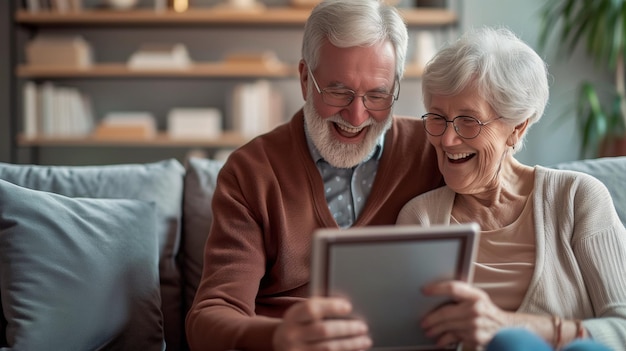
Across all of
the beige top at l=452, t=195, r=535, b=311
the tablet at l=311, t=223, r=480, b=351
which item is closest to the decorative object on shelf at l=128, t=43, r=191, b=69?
the beige top at l=452, t=195, r=535, b=311

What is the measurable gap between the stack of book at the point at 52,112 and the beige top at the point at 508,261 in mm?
3373

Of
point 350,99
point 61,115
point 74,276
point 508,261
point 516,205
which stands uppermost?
point 350,99

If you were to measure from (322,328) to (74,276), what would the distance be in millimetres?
804

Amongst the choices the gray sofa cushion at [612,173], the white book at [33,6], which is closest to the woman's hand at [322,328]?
the gray sofa cushion at [612,173]

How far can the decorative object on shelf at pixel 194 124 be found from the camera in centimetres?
450

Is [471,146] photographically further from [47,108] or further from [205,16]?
[47,108]

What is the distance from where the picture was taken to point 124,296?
1.89 meters

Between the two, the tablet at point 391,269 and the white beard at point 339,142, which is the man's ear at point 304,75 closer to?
the white beard at point 339,142

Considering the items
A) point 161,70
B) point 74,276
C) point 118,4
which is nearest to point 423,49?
point 161,70

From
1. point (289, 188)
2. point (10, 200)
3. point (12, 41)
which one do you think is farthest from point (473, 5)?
point (10, 200)

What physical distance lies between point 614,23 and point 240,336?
10.3 ft

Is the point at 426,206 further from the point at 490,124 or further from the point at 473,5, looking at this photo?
the point at 473,5

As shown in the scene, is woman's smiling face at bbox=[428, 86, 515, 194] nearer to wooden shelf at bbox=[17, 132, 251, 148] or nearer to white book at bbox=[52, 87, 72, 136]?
wooden shelf at bbox=[17, 132, 251, 148]

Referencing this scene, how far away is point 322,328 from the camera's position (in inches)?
50.2
